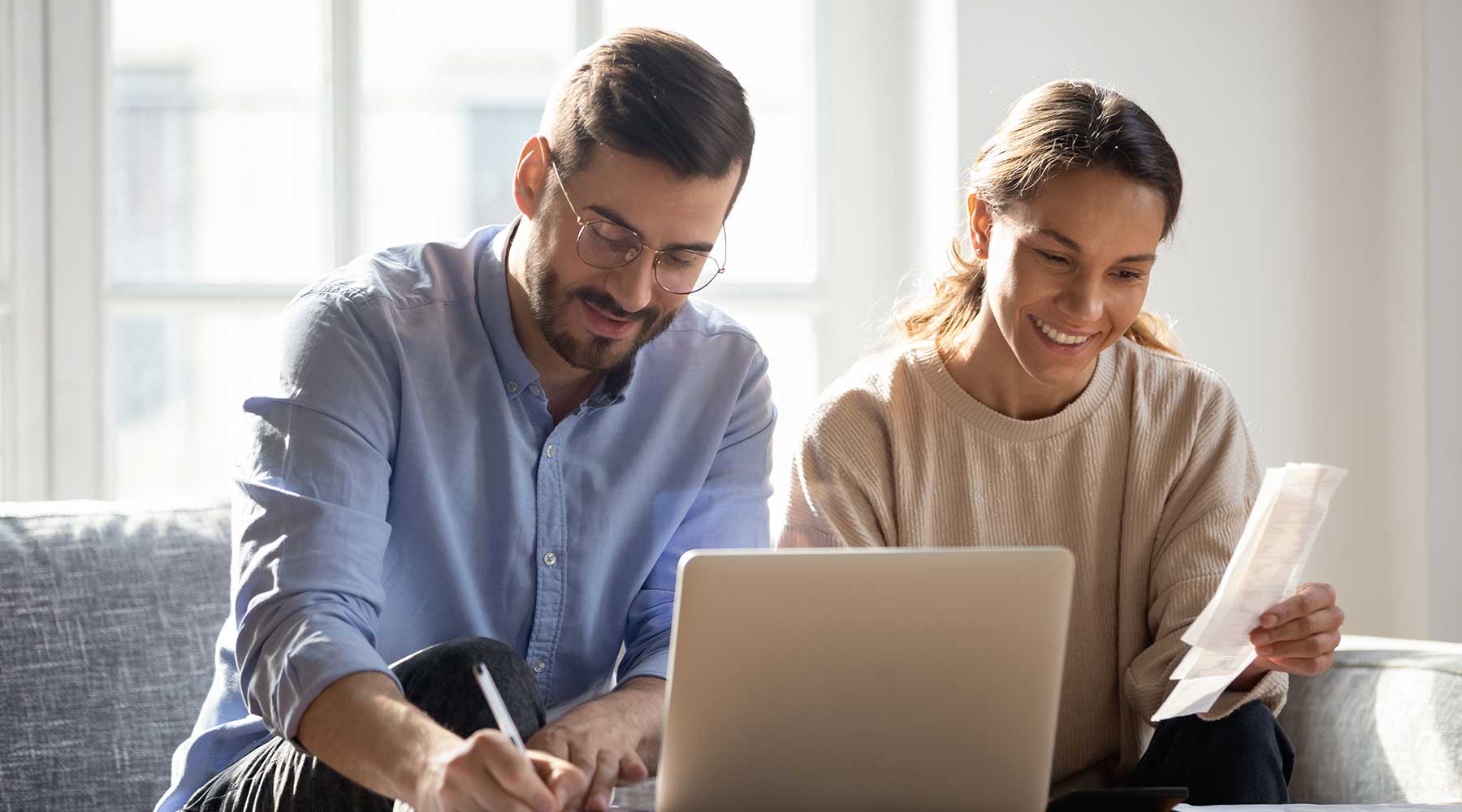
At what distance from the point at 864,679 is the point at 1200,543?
0.76 metres

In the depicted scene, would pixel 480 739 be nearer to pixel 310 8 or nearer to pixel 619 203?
pixel 619 203

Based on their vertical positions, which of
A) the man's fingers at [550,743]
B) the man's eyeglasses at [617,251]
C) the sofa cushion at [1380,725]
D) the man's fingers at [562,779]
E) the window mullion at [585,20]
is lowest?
the sofa cushion at [1380,725]

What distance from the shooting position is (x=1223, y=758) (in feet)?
4.57

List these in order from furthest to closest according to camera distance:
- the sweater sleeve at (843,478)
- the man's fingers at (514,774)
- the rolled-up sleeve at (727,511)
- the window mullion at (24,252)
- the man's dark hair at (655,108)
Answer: the window mullion at (24,252)
the sweater sleeve at (843,478)
the rolled-up sleeve at (727,511)
the man's dark hair at (655,108)
the man's fingers at (514,774)

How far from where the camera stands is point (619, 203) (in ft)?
4.35

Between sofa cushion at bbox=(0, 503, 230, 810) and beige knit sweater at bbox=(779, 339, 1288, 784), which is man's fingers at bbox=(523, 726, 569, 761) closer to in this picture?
beige knit sweater at bbox=(779, 339, 1288, 784)

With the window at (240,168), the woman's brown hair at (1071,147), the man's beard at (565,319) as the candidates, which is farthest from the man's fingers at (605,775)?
the window at (240,168)

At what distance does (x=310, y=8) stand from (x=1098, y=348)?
5.77 ft

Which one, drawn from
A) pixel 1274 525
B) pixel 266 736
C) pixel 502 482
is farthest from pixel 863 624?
pixel 266 736

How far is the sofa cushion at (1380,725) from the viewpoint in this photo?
4.87ft

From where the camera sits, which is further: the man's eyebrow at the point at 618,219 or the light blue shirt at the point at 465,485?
the man's eyebrow at the point at 618,219

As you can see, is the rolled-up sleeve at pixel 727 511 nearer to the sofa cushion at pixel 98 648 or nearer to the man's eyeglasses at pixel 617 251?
the man's eyeglasses at pixel 617 251

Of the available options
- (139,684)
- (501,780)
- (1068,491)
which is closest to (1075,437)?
(1068,491)

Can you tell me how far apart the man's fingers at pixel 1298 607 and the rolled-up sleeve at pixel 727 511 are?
1.74 feet
